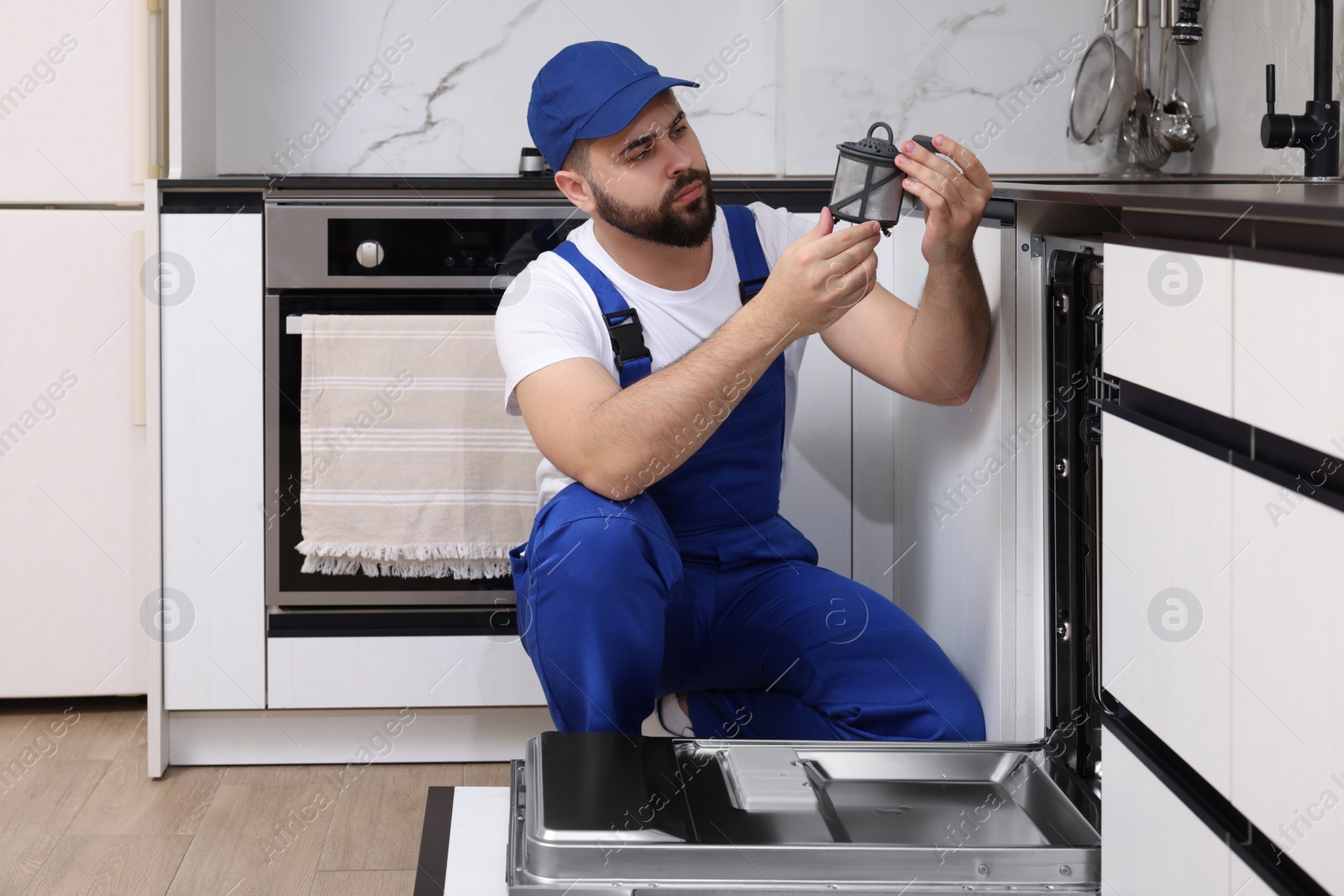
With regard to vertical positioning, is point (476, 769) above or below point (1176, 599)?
below

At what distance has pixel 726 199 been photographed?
1953 millimetres

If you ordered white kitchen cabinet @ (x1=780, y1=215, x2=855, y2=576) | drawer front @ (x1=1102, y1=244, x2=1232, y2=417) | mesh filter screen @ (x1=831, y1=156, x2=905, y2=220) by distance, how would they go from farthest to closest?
1. white kitchen cabinet @ (x1=780, y1=215, x2=855, y2=576)
2. mesh filter screen @ (x1=831, y1=156, x2=905, y2=220)
3. drawer front @ (x1=1102, y1=244, x2=1232, y2=417)

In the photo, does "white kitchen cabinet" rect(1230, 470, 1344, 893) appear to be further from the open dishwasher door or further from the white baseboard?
the white baseboard

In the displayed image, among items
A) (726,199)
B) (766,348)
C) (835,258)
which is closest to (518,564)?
(766,348)

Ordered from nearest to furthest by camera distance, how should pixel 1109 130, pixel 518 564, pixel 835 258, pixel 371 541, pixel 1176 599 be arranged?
pixel 1176 599
pixel 835 258
pixel 518 564
pixel 371 541
pixel 1109 130

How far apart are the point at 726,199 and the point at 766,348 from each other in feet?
2.23

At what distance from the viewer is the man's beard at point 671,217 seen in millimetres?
1542

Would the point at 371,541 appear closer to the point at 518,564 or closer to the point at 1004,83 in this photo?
the point at 518,564

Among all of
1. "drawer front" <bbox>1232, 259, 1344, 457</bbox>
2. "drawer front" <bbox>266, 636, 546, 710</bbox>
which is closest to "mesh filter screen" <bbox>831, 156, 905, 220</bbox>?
"drawer front" <bbox>1232, 259, 1344, 457</bbox>

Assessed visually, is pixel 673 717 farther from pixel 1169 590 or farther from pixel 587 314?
pixel 1169 590

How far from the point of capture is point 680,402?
1355 mm

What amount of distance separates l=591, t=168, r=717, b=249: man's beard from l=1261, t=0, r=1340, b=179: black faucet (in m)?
0.68

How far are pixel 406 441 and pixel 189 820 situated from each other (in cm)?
64

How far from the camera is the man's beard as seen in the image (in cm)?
154
